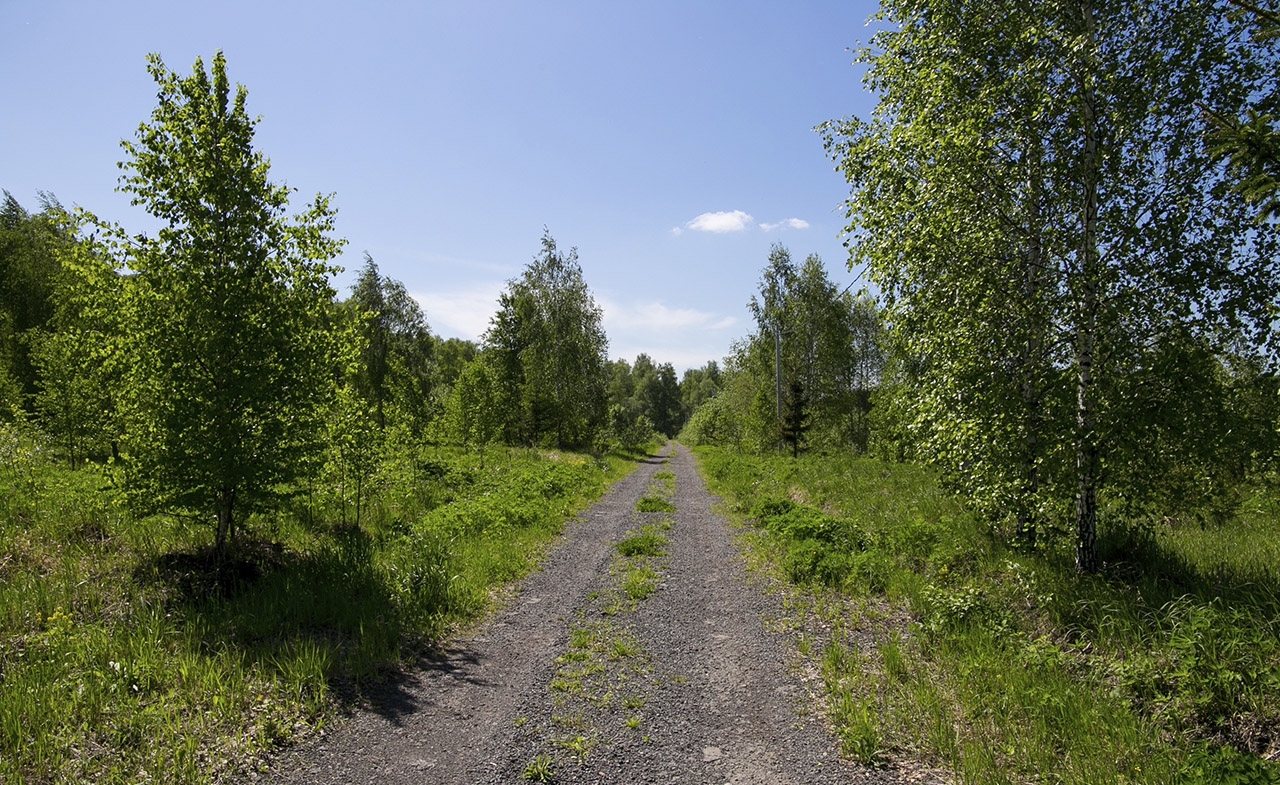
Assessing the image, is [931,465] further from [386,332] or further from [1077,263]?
[386,332]

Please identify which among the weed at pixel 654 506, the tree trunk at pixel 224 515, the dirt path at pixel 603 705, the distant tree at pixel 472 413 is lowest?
the dirt path at pixel 603 705

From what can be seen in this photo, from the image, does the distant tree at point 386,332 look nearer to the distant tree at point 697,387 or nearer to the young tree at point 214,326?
the young tree at point 214,326

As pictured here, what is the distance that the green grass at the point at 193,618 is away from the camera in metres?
4.00

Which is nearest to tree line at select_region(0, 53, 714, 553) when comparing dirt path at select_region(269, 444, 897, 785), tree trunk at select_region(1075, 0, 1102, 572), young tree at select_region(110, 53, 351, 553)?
young tree at select_region(110, 53, 351, 553)

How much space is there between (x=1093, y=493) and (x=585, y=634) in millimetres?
5994

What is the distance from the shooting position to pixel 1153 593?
544 centimetres

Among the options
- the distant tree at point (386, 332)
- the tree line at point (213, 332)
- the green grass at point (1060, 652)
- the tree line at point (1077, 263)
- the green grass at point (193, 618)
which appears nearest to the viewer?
the green grass at point (1060, 652)

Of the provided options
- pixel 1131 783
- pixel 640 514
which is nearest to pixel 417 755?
pixel 1131 783

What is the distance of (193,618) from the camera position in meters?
5.77

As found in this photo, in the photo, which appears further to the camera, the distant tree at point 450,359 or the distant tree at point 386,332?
the distant tree at point 450,359

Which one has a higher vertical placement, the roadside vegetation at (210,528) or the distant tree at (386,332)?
the distant tree at (386,332)

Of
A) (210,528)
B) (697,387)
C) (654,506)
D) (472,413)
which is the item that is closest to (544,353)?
(472,413)

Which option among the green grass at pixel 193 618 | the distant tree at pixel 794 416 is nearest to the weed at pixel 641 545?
the green grass at pixel 193 618

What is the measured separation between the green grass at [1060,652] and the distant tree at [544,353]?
25.0 metres
